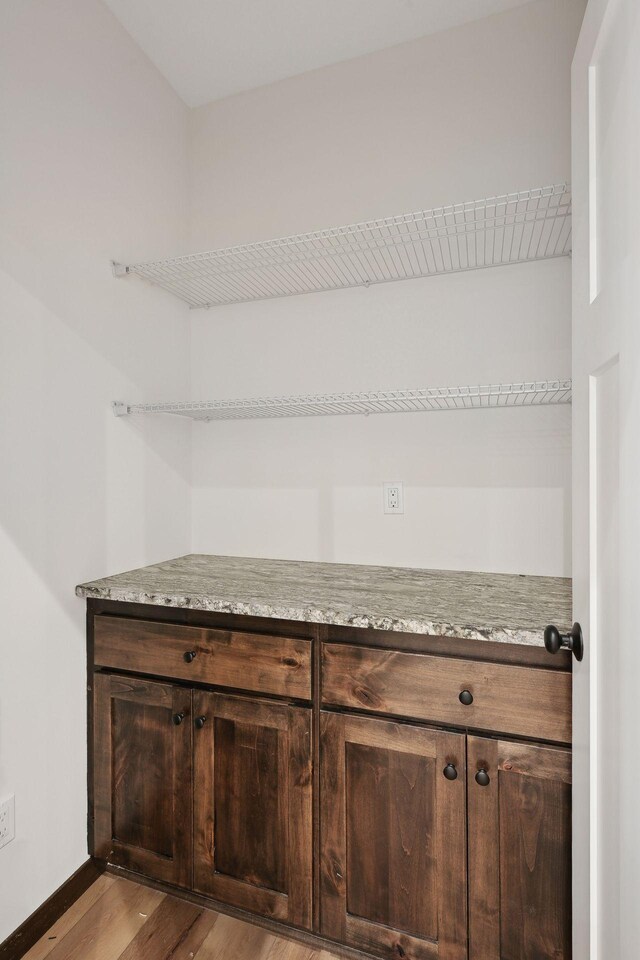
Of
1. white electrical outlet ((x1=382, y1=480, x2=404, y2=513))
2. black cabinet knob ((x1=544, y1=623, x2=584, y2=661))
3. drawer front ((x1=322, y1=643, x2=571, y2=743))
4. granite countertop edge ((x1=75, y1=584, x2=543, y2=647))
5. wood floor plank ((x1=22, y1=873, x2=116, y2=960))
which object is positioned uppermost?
white electrical outlet ((x1=382, y1=480, x2=404, y2=513))

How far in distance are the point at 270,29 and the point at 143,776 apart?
2361mm

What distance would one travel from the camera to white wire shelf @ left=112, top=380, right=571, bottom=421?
1359 mm

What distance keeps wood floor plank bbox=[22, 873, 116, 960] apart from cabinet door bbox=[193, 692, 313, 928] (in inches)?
12.7

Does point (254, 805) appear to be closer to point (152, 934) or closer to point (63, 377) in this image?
point (152, 934)

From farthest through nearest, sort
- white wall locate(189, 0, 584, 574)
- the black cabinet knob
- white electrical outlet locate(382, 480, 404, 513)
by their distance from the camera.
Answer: white electrical outlet locate(382, 480, 404, 513) → white wall locate(189, 0, 584, 574) → the black cabinet knob

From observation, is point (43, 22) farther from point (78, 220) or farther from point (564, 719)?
point (564, 719)

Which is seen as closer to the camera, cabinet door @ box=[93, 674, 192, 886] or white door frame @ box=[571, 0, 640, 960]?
white door frame @ box=[571, 0, 640, 960]

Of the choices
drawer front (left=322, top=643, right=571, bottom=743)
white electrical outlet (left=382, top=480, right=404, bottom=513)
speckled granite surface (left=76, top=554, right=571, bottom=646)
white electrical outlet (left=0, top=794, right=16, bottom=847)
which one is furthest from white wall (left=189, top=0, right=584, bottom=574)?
white electrical outlet (left=0, top=794, right=16, bottom=847)

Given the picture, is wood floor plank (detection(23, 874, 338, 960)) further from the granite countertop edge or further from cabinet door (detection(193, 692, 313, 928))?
the granite countertop edge

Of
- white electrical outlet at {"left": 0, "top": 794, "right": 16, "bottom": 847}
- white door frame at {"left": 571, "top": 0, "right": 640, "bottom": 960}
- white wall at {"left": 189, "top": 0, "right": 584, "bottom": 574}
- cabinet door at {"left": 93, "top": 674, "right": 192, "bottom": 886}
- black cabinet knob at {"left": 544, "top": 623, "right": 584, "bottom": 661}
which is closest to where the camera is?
white door frame at {"left": 571, "top": 0, "right": 640, "bottom": 960}

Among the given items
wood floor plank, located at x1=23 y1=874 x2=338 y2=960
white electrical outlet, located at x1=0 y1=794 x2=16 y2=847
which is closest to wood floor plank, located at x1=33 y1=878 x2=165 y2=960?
wood floor plank, located at x1=23 y1=874 x2=338 y2=960

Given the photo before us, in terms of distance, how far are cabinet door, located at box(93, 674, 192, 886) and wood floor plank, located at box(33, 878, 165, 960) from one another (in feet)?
0.22

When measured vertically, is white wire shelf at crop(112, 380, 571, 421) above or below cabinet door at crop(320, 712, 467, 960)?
above

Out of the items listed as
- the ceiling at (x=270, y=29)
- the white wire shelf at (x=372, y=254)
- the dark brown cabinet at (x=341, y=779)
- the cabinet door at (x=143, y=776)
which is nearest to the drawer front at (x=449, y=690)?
the dark brown cabinet at (x=341, y=779)
